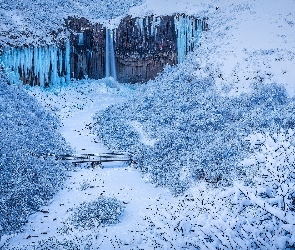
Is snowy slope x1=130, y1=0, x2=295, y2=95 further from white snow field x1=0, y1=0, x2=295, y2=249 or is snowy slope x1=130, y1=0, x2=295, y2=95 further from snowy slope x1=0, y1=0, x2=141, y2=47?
snowy slope x1=0, y1=0, x2=141, y2=47

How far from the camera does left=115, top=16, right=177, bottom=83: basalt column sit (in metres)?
19.3

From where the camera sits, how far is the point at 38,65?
17781mm

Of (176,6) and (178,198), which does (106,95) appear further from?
(178,198)

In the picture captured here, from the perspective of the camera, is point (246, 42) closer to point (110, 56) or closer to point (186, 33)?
point (186, 33)

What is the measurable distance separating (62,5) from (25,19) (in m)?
4.02

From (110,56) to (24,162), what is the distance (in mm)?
13697

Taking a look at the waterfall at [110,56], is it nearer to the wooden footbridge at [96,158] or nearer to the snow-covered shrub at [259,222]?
the wooden footbridge at [96,158]

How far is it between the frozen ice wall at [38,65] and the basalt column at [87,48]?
2.54ft

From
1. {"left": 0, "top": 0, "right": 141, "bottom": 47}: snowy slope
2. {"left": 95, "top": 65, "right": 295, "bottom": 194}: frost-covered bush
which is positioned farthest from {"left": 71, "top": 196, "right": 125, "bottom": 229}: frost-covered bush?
{"left": 0, "top": 0, "right": 141, "bottom": 47}: snowy slope

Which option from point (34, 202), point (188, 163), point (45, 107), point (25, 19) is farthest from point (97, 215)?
point (25, 19)

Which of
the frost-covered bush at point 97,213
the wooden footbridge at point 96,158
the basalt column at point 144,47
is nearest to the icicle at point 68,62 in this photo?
the basalt column at point 144,47

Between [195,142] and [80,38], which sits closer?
[195,142]

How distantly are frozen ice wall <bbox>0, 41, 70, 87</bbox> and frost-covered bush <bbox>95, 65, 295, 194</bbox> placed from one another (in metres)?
4.67

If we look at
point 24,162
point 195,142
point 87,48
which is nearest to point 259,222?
point 195,142
